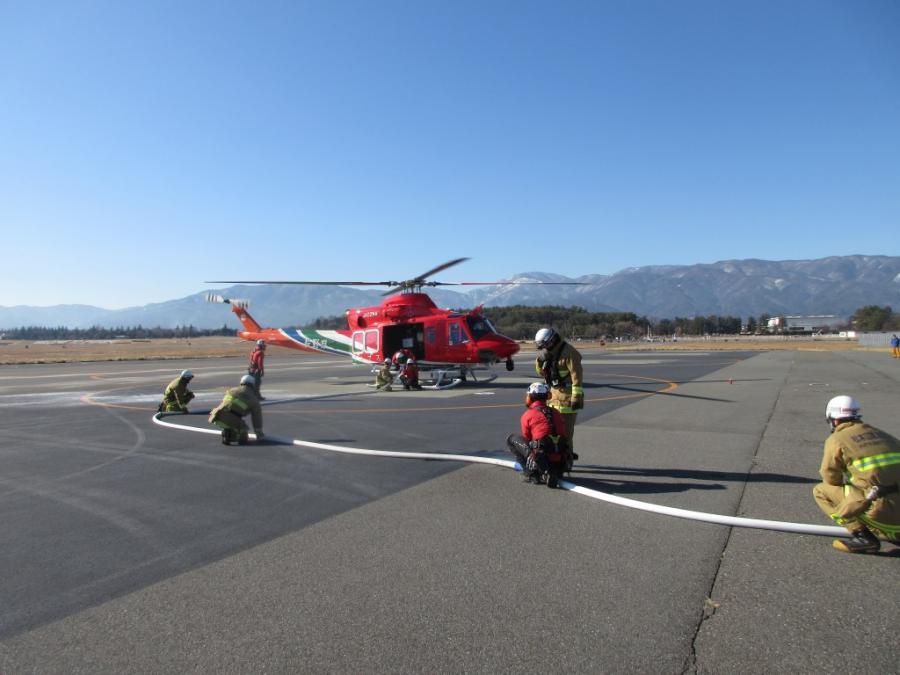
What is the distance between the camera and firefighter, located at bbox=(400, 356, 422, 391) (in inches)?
848

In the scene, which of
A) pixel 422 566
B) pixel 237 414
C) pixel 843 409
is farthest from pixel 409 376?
pixel 843 409

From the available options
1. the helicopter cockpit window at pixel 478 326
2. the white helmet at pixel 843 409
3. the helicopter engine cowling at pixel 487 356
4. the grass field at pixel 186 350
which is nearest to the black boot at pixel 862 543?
the white helmet at pixel 843 409

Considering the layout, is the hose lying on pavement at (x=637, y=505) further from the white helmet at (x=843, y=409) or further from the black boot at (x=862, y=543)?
the white helmet at (x=843, y=409)

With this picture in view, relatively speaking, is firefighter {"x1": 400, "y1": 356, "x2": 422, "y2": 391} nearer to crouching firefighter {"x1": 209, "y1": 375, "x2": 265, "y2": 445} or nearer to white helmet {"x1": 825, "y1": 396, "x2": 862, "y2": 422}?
crouching firefighter {"x1": 209, "y1": 375, "x2": 265, "y2": 445}

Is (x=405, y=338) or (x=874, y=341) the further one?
(x=874, y=341)

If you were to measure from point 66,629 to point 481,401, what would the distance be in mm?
13865

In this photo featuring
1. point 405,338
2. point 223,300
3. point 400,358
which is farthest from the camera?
point 223,300

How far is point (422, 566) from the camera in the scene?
5023mm

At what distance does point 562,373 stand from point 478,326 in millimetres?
13827

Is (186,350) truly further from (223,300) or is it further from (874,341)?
(874,341)

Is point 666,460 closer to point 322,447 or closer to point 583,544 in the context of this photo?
point 583,544

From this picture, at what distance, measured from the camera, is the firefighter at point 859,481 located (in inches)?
191

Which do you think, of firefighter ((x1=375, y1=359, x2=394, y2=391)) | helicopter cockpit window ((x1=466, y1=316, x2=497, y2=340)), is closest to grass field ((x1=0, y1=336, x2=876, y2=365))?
firefighter ((x1=375, y1=359, x2=394, y2=391))

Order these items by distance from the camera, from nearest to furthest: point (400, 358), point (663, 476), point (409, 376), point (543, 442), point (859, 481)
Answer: point (859, 481)
point (543, 442)
point (663, 476)
point (409, 376)
point (400, 358)
